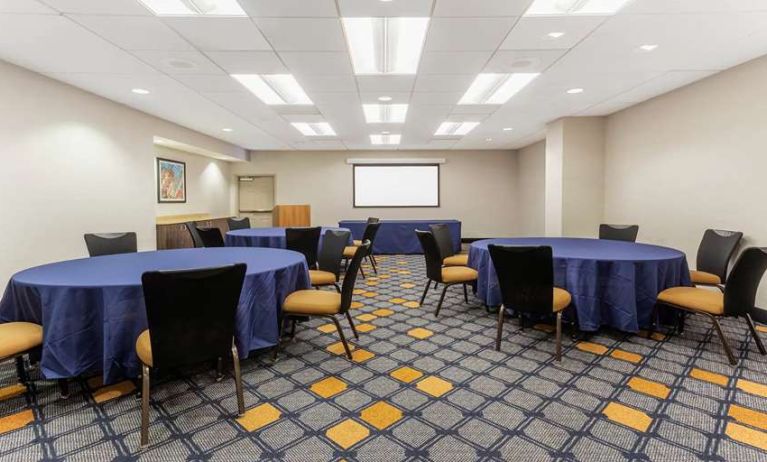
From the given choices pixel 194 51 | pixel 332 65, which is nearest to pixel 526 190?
pixel 332 65

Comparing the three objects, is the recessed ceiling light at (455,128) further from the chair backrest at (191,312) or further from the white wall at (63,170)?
the chair backrest at (191,312)

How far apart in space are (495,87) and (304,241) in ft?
10.2

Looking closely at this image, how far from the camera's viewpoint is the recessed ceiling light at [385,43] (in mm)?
3082

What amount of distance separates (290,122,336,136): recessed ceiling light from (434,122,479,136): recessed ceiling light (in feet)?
7.08

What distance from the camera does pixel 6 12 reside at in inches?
107

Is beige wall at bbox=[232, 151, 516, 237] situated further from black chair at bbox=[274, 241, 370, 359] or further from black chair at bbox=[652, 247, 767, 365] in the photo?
black chair at bbox=[652, 247, 767, 365]

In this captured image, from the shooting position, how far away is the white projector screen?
10344 mm

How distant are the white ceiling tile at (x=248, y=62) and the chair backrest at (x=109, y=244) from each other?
2.01 m

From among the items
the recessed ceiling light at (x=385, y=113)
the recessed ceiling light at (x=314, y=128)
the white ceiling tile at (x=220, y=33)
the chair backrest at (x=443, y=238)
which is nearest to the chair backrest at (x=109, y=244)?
the white ceiling tile at (x=220, y=33)

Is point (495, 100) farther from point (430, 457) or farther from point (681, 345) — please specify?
point (430, 457)

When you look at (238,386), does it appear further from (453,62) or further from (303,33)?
(453,62)

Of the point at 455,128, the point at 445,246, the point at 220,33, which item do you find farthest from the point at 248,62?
the point at 455,128

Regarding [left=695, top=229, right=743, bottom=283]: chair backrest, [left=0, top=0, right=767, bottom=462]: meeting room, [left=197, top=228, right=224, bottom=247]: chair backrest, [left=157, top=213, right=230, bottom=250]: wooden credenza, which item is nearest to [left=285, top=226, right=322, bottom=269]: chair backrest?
[left=0, top=0, right=767, bottom=462]: meeting room

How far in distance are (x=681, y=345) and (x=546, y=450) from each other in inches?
80.5
